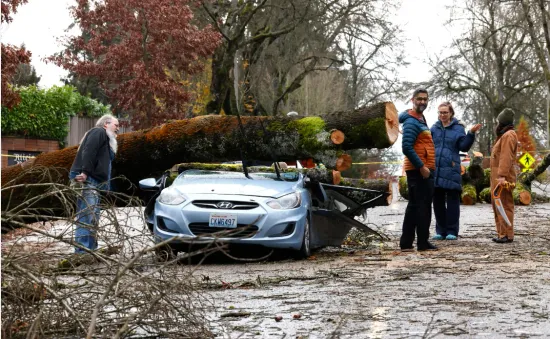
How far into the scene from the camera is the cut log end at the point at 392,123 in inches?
516

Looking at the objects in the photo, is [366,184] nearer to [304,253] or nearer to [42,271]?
[304,253]

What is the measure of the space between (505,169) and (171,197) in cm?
483

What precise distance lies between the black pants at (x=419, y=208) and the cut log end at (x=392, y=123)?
A: 48 cm

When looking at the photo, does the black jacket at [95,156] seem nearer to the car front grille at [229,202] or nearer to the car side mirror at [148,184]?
the car side mirror at [148,184]

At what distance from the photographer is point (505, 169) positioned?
14484mm

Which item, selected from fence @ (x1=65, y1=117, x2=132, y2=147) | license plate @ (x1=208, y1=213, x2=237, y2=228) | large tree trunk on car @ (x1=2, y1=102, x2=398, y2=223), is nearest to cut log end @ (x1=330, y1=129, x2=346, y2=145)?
large tree trunk on car @ (x1=2, y1=102, x2=398, y2=223)

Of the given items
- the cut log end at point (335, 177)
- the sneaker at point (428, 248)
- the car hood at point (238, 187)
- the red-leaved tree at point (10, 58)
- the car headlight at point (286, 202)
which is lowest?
the sneaker at point (428, 248)

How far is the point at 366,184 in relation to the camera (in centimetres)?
1506

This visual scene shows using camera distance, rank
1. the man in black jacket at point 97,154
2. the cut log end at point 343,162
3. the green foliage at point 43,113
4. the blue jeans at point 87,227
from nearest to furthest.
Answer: the blue jeans at point 87,227 < the man in black jacket at point 97,154 < the cut log end at point 343,162 < the green foliage at point 43,113

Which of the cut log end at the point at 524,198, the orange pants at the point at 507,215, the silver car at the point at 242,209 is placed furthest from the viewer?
the cut log end at the point at 524,198

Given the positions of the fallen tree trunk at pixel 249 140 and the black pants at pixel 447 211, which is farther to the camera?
the black pants at pixel 447 211

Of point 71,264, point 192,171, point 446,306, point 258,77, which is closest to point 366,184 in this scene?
point 192,171

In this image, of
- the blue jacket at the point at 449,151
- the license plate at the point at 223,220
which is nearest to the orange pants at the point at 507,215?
the blue jacket at the point at 449,151

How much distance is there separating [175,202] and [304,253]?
157 cm
